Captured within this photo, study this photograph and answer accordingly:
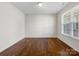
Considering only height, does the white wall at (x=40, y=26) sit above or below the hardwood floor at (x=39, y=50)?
above

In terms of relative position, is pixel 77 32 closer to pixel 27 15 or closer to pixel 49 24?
pixel 49 24

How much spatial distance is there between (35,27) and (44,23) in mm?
896

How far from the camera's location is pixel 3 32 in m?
4.68

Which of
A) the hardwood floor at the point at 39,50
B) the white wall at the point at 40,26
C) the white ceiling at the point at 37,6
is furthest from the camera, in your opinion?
the white wall at the point at 40,26

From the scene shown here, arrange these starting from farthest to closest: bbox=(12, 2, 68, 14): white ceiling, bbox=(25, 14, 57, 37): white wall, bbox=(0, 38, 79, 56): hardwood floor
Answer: bbox=(25, 14, 57, 37): white wall
bbox=(12, 2, 68, 14): white ceiling
bbox=(0, 38, 79, 56): hardwood floor

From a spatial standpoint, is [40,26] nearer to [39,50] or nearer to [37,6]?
[37,6]

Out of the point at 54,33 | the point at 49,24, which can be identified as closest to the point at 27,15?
the point at 49,24

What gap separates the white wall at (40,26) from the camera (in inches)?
391

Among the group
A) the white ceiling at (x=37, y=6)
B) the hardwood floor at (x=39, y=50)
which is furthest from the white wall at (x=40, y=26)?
the hardwood floor at (x=39, y=50)

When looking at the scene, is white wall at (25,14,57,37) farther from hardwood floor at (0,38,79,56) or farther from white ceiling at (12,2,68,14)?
hardwood floor at (0,38,79,56)

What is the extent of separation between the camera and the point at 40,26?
998 centimetres

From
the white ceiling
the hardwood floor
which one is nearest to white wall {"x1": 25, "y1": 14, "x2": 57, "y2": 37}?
the white ceiling

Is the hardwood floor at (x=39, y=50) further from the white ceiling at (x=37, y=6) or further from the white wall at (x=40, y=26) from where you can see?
the white wall at (x=40, y=26)

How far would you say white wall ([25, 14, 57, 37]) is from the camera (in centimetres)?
992
